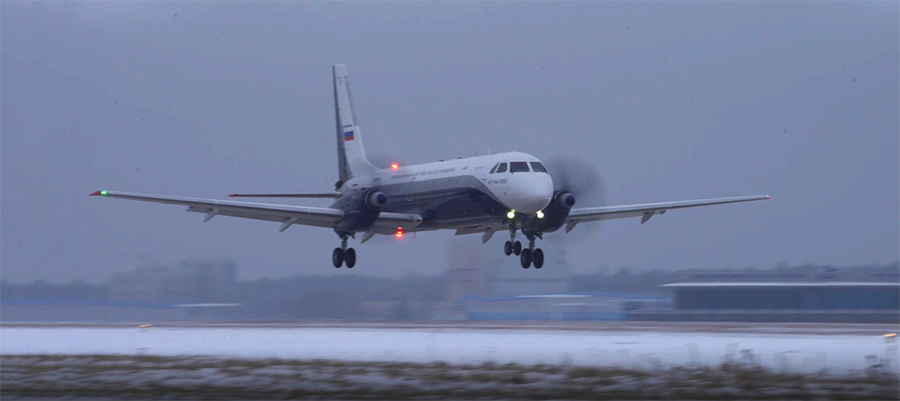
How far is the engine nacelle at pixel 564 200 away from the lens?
29.1 metres

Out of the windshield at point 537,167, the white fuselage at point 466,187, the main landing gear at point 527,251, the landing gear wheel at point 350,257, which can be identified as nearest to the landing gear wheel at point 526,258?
the main landing gear at point 527,251

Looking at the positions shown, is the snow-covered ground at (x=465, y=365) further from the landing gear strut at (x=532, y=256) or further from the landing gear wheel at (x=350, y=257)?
the landing gear wheel at (x=350, y=257)

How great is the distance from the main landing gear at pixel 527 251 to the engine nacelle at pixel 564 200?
188cm

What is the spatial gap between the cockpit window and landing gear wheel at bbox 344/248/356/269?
359 inches

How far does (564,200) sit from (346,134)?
13589 millimetres

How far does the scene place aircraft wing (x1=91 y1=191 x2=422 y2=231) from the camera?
3114cm

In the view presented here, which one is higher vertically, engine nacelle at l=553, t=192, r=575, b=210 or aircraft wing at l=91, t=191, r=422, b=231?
aircraft wing at l=91, t=191, r=422, b=231

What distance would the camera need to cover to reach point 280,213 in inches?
1294

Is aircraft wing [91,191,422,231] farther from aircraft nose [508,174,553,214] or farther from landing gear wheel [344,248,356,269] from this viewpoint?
aircraft nose [508,174,553,214]

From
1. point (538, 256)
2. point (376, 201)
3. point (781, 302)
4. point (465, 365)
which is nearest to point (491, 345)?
point (465, 365)

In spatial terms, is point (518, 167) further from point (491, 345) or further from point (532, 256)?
point (491, 345)

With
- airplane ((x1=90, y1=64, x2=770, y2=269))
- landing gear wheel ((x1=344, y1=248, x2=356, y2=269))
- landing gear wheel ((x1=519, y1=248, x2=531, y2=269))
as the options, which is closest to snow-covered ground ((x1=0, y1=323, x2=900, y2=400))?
landing gear wheel ((x1=519, y1=248, x2=531, y2=269))

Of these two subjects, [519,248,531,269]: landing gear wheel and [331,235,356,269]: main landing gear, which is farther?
[331,235,356,269]: main landing gear

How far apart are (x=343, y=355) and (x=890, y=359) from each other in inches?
465
